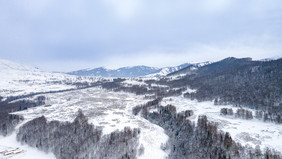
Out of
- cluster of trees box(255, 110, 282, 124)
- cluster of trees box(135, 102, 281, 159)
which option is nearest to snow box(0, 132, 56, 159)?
cluster of trees box(135, 102, 281, 159)

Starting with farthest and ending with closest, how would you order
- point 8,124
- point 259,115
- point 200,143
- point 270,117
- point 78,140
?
point 8,124
point 259,115
point 270,117
point 78,140
point 200,143

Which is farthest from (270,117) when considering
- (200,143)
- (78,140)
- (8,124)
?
(8,124)

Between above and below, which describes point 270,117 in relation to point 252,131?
above

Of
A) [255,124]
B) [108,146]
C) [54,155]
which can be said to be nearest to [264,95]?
[255,124]

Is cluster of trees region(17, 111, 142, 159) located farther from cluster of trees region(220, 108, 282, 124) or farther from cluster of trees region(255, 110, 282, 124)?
cluster of trees region(255, 110, 282, 124)

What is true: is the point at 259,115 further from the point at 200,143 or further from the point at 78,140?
the point at 78,140

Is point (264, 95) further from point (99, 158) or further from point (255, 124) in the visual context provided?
point (99, 158)

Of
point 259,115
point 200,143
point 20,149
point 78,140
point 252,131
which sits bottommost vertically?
point 20,149
